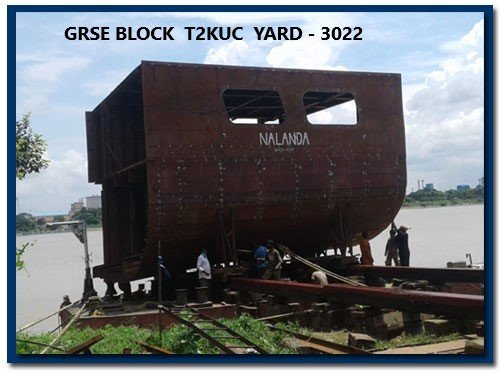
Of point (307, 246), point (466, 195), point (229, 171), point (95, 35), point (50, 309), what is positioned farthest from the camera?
point (50, 309)

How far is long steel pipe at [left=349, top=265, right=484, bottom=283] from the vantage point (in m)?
12.1

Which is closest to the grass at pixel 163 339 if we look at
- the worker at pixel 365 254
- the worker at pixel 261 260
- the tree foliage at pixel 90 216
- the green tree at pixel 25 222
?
the green tree at pixel 25 222

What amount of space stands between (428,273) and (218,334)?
17.1 ft

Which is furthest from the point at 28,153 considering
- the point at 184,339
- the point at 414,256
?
the point at 414,256

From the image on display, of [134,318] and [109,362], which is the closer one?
[109,362]

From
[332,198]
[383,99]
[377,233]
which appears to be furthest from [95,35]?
[377,233]

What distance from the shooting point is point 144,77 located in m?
12.3

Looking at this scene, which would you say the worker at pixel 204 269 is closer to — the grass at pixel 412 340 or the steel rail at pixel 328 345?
the steel rail at pixel 328 345

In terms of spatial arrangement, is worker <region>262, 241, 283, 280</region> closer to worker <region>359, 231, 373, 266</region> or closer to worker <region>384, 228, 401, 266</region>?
worker <region>359, 231, 373, 266</region>

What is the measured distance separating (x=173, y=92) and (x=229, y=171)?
1.89 meters

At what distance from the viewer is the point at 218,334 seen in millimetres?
9609

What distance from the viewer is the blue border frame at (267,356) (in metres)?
7.23

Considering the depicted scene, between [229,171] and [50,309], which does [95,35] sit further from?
[50,309]

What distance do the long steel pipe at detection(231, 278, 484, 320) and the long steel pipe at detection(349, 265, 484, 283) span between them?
9.71ft
